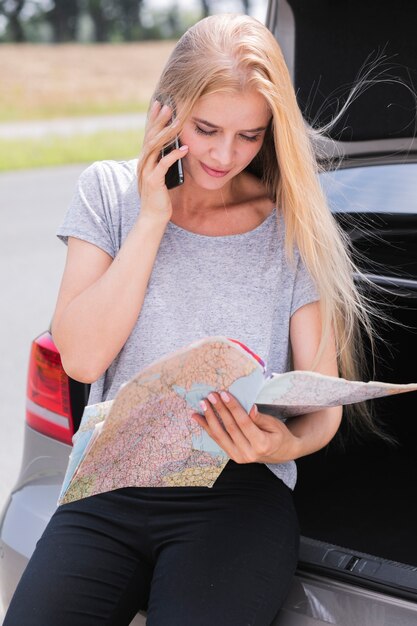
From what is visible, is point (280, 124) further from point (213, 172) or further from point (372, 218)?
point (372, 218)

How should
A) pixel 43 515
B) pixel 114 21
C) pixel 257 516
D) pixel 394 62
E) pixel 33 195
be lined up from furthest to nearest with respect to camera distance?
pixel 114 21 → pixel 33 195 → pixel 394 62 → pixel 43 515 → pixel 257 516

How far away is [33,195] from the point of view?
9.64m

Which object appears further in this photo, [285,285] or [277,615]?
[285,285]

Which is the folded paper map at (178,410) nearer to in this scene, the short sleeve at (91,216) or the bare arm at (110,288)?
the bare arm at (110,288)

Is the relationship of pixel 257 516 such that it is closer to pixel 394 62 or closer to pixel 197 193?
pixel 197 193

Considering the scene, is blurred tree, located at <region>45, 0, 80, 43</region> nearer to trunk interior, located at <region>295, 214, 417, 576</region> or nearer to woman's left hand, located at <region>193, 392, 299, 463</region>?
trunk interior, located at <region>295, 214, 417, 576</region>

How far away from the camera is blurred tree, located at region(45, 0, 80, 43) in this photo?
2633 centimetres

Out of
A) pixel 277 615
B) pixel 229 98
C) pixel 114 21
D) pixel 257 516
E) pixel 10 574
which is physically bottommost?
pixel 114 21

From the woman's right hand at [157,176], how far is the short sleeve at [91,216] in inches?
3.7

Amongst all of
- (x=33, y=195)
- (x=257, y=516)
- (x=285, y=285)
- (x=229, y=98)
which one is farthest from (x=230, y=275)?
(x=33, y=195)

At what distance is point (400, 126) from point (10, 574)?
1.41 meters

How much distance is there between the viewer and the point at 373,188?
235 cm

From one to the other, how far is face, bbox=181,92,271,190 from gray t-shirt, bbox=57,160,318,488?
124 millimetres

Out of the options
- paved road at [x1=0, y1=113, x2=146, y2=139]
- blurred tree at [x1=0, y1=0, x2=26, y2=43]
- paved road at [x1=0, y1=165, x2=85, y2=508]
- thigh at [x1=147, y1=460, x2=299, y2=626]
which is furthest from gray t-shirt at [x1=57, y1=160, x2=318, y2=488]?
blurred tree at [x1=0, y1=0, x2=26, y2=43]
